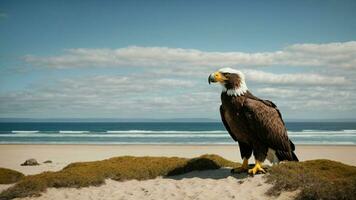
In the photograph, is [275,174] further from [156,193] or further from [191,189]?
[156,193]

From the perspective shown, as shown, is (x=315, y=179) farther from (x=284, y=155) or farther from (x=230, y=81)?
(x=230, y=81)

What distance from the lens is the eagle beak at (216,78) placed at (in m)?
9.13

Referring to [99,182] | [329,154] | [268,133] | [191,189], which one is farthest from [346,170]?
[329,154]

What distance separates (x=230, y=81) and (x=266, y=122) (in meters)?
1.29

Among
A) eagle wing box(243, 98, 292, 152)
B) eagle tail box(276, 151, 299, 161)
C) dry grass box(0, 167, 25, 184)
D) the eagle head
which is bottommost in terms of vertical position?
dry grass box(0, 167, 25, 184)

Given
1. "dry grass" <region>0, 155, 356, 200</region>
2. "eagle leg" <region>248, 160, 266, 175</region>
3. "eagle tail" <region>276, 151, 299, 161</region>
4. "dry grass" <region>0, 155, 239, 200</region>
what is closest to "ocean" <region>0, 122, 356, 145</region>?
"dry grass" <region>0, 155, 239, 200</region>

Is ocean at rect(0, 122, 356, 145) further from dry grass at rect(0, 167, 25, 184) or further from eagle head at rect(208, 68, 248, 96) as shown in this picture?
eagle head at rect(208, 68, 248, 96)

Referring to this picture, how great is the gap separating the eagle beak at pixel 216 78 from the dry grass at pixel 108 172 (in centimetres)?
355

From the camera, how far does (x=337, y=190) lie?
8070 mm

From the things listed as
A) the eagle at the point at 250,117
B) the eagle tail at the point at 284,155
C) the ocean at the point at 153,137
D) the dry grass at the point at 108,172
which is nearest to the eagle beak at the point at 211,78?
the eagle at the point at 250,117

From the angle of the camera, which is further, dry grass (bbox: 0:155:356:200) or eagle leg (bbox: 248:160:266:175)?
eagle leg (bbox: 248:160:266:175)

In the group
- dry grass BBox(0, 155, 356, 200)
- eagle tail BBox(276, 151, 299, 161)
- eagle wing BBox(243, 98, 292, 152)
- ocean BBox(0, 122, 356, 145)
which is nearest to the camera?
dry grass BBox(0, 155, 356, 200)

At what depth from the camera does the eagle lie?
29.8 feet

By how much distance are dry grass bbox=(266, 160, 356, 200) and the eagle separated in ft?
1.84
